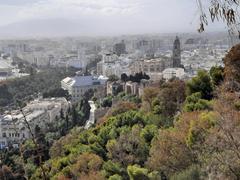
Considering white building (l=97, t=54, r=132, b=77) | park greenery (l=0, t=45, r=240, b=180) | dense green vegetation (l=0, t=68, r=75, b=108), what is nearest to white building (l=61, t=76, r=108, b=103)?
dense green vegetation (l=0, t=68, r=75, b=108)

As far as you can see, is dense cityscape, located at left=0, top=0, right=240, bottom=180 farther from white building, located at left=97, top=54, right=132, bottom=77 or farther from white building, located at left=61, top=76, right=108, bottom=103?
white building, located at left=97, top=54, right=132, bottom=77

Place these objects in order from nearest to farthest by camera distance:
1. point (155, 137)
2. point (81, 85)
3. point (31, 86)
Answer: point (155, 137) → point (81, 85) → point (31, 86)

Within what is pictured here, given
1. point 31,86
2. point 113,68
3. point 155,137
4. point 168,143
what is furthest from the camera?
point 113,68

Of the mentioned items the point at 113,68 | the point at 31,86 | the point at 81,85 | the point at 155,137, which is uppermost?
the point at 155,137

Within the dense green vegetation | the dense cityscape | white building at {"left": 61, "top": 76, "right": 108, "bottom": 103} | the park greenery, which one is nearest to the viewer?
the dense cityscape

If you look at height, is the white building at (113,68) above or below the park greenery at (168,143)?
below

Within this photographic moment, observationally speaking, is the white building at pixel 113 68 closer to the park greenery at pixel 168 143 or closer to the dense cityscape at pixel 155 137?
the dense cityscape at pixel 155 137

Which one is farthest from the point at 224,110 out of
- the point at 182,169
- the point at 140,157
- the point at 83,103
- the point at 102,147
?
the point at 83,103

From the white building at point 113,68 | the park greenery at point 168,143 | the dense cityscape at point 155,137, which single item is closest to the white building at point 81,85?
the white building at point 113,68

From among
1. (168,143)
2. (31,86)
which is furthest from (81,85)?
(168,143)

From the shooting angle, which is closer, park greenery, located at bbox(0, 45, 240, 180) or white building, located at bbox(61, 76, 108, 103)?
park greenery, located at bbox(0, 45, 240, 180)

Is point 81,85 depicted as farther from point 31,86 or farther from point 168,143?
point 168,143
